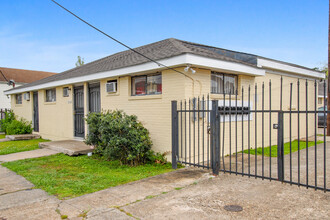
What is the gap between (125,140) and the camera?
20.9ft

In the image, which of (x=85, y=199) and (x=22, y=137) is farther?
(x=22, y=137)

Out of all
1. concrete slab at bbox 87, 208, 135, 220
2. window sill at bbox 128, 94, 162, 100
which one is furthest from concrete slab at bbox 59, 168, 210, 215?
window sill at bbox 128, 94, 162, 100

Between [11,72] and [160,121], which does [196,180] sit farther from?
[11,72]

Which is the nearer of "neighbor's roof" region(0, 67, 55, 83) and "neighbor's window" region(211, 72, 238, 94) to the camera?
"neighbor's window" region(211, 72, 238, 94)

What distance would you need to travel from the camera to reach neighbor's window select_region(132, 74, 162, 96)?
7.33 metres

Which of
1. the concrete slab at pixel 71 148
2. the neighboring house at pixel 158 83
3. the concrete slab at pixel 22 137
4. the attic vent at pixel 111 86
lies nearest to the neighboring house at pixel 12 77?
the concrete slab at pixel 22 137

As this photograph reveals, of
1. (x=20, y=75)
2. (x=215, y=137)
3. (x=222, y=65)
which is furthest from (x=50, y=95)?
(x=20, y=75)

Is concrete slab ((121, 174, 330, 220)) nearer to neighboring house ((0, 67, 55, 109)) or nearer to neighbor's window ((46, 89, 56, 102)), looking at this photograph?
neighbor's window ((46, 89, 56, 102))

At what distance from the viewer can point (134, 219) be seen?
11.5ft

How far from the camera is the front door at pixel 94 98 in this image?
979 centimetres

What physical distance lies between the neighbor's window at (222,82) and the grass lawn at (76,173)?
2.62 m

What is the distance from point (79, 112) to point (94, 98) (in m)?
1.22

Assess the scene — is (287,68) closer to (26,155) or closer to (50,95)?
(26,155)

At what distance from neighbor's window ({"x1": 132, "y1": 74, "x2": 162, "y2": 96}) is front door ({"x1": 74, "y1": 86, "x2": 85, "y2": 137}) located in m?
3.46
